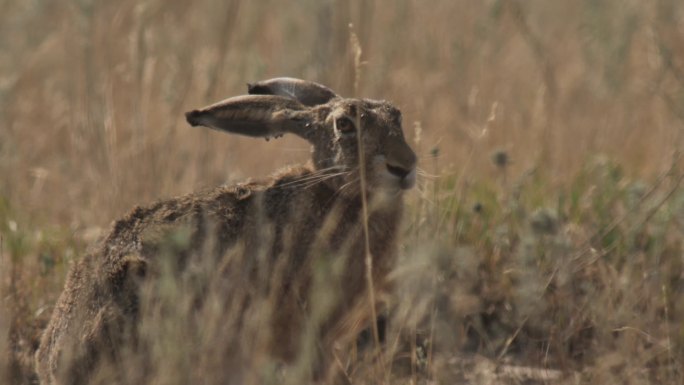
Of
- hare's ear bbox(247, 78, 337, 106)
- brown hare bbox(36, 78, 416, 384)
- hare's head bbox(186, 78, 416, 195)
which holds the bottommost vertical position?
brown hare bbox(36, 78, 416, 384)

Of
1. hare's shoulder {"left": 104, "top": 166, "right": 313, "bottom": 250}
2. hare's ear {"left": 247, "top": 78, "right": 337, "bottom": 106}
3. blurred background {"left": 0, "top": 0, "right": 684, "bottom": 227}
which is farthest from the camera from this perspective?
blurred background {"left": 0, "top": 0, "right": 684, "bottom": 227}

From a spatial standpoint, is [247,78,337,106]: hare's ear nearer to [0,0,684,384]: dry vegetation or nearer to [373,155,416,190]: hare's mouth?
[0,0,684,384]: dry vegetation

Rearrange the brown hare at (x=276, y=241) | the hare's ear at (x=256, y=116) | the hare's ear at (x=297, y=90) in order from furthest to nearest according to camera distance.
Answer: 1. the hare's ear at (x=297, y=90)
2. the hare's ear at (x=256, y=116)
3. the brown hare at (x=276, y=241)

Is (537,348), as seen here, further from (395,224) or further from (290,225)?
(290,225)

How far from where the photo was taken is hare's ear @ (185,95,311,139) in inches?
212

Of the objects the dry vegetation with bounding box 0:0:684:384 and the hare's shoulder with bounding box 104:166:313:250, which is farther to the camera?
the dry vegetation with bounding box 0:0:684:384

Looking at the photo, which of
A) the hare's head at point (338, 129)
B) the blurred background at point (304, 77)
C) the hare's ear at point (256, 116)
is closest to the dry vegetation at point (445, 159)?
the blurred background at point (304, 77)

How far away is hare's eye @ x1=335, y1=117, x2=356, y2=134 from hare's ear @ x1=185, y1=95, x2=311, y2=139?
0.24 m

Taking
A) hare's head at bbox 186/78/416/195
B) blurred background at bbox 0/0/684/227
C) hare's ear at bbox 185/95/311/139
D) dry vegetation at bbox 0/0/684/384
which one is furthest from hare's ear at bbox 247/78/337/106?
dry vegetation at bbox 0/0/684/384

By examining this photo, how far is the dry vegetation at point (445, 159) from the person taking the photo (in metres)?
5.14

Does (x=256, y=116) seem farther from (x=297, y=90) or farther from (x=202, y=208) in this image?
(x=202, y=208)

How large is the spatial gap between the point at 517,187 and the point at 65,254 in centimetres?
223

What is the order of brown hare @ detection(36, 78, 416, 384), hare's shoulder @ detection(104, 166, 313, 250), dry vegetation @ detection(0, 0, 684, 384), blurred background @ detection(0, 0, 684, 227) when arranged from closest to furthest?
brown hare @ detection(36, 78, 416, 384) < hare's shoulder @ detection(104, 166, 313, 250) < dry vegetation @ detection(0, 0, 684, 384) < blurred background @ detection(0, 0, 684, 227)

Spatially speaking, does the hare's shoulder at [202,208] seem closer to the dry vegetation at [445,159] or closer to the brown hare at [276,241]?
the brown hare at [276,241]
